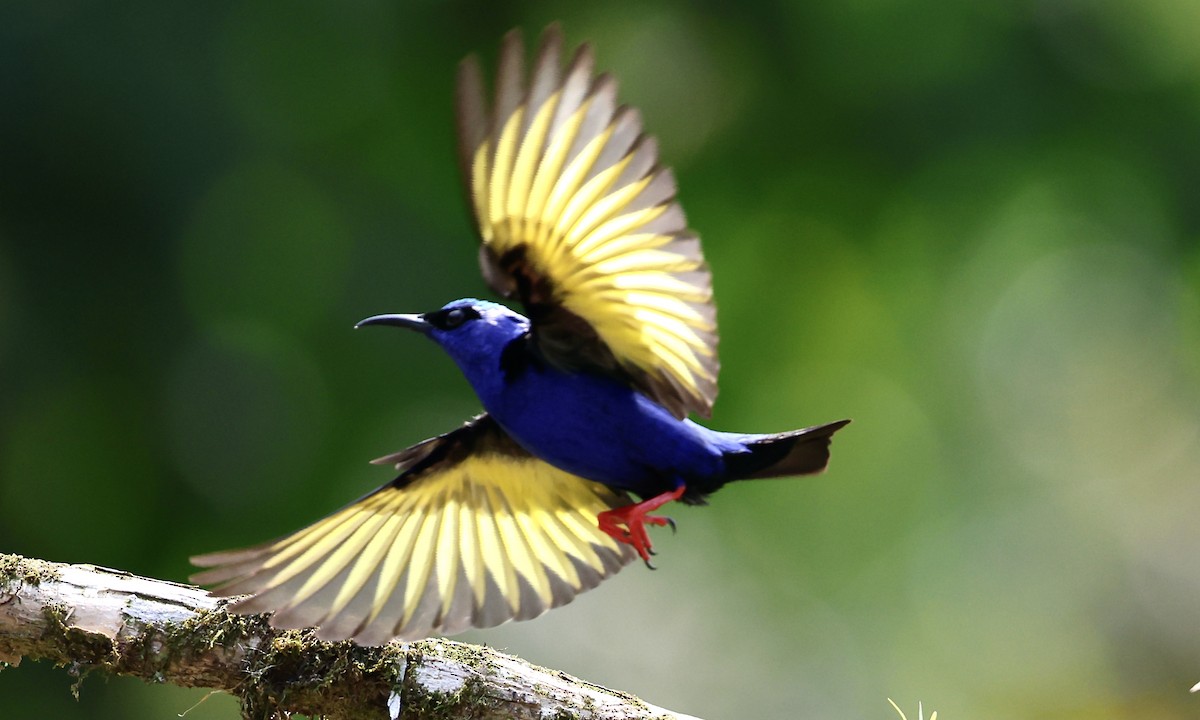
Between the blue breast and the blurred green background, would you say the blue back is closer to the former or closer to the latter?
the blue breast

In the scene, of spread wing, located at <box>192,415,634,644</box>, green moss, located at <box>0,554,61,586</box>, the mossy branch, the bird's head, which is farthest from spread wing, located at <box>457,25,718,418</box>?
green moss, located at <box>0,554,61,586</box>

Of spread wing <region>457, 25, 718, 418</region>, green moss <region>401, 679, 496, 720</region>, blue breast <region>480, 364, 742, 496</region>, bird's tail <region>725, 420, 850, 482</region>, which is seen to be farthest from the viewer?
bird's tail <region>725, 420, 850, 482</region>

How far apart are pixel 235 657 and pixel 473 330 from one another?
37.3 inches

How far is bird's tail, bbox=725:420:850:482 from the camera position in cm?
313

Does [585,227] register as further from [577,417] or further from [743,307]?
[743,307]

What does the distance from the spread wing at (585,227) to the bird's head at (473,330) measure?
0.45 feet

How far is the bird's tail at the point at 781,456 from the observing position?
313cm

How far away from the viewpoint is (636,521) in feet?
10.7

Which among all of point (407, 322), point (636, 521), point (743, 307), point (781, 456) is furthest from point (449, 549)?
point (743, 307)

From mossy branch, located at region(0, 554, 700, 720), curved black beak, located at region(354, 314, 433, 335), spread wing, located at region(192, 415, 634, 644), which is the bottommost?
mossy branch, located at region(0, 554, 700, 720)

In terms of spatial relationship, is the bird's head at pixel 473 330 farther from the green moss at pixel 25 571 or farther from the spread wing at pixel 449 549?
the green moss at pixel 25 571

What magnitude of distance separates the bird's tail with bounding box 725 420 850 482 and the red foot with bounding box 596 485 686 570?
17 cm

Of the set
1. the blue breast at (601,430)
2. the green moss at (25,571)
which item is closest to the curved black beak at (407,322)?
the blue breast at (601,430)

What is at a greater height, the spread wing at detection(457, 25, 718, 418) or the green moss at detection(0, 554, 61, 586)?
the spread wing at detection(457, 25, 718, 418)
